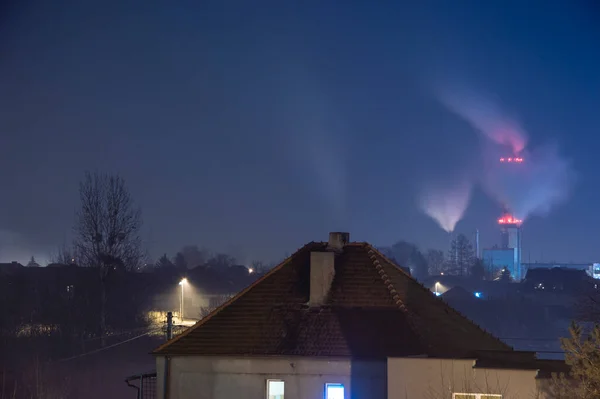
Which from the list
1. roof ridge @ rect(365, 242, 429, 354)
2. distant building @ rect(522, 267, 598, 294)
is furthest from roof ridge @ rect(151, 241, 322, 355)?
distant building @ rect(522, 267, 598, 294)

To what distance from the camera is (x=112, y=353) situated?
6969 centimetres

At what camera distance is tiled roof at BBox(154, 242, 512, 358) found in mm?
29156

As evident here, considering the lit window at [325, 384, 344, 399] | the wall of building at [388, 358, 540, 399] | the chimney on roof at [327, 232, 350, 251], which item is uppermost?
the chimney on roof at [327, 232, 350, 251]

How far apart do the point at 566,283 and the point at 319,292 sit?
12542 centimetres

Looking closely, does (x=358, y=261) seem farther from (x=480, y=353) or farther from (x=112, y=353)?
(x=112, y=353)

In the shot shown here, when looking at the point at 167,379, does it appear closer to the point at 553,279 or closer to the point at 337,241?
the point at 337,241

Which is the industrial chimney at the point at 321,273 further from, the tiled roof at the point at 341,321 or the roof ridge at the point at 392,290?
the roof ridge at the point at 392,290

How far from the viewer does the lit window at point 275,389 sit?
2875 centimetres

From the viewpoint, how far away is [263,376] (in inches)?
1133

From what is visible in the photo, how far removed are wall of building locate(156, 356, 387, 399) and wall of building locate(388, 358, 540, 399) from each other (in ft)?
10.5

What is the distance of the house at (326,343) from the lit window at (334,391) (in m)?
0.03

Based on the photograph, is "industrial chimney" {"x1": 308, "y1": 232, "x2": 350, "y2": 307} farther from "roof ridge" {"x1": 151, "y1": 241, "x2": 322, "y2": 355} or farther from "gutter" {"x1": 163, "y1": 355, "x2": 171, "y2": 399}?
"gutter" {"x1": 163, "y1": 355, "x2": 171, "y2": 399}

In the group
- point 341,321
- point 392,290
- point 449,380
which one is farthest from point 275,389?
point 449,380

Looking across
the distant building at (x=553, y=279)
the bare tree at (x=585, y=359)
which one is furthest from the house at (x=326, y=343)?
the distant building at (x=553, y=279)
